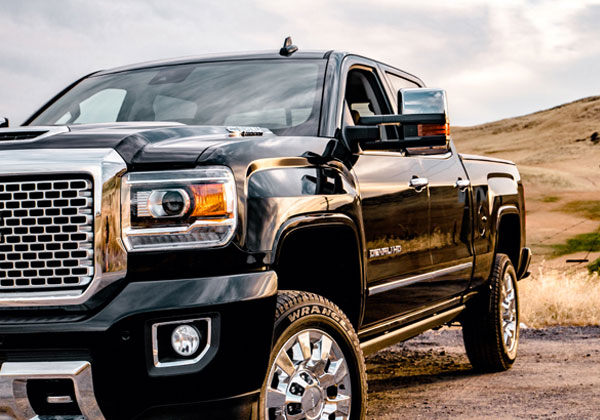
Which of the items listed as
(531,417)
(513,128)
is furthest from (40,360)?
(513,128)

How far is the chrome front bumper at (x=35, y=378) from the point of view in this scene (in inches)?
120

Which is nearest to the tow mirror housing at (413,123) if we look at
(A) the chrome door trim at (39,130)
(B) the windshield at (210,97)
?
(B) the windshield at (210,97)

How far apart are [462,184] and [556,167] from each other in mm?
67753

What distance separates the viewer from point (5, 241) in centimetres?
324

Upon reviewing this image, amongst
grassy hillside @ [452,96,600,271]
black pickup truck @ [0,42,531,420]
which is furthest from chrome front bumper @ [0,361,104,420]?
grassy hillside @ [452,96,600,271]

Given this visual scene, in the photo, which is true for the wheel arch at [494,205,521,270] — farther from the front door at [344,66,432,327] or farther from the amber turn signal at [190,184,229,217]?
the amber turn signal at [190,184,229,217]

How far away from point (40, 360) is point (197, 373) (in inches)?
21.2

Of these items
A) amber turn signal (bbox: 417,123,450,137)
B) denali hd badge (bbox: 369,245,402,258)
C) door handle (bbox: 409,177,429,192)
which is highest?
amber turn signal (bbox: 417,123,450,137)

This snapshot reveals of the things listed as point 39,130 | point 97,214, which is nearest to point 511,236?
point 39,130

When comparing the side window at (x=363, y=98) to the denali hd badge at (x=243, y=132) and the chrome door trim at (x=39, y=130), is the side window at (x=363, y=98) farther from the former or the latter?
the chrome door trim at (x=39, y=130)

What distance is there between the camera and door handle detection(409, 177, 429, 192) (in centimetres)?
505

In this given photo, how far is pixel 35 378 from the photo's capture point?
3072 mm

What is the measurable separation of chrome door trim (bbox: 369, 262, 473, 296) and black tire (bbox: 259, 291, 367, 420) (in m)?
0.56

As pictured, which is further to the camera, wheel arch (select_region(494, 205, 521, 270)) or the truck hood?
wheel arch (select_region(494, 205, 521, 270))
